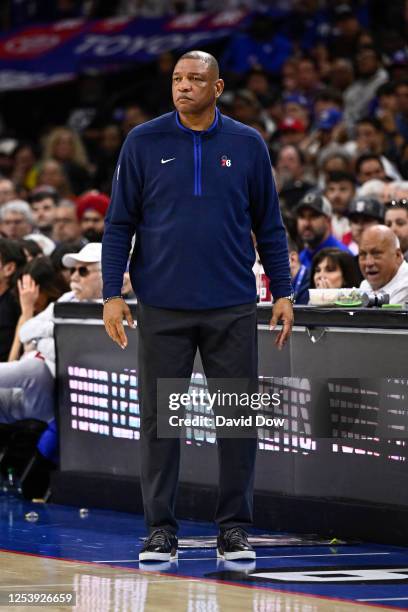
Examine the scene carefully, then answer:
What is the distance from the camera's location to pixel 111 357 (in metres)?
9.05

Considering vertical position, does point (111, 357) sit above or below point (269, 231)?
below

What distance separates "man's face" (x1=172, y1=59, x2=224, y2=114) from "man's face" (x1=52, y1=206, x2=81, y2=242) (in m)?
6.44

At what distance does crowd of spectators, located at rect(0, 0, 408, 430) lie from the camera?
1002cm

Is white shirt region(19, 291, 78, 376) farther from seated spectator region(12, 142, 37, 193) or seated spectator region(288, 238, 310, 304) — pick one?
seated spectator region(12, 142, 37, 193)

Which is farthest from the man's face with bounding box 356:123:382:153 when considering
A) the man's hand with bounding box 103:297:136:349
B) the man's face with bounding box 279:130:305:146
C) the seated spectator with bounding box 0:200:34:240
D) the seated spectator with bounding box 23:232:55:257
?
the man's hand with bounding box 103:297:136:349

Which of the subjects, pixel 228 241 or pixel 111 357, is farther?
pixel 111 357

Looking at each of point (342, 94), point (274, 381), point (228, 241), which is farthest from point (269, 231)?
point (342, 94)

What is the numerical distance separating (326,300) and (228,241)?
1.58m

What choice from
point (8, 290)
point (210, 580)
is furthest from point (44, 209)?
point (210, 580)

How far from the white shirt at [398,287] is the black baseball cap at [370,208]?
1.77 metres

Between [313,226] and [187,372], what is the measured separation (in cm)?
421

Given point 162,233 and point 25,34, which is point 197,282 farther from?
point 25,34

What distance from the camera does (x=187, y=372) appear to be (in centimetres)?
718

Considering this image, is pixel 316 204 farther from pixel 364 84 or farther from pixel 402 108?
pixel 364 84
